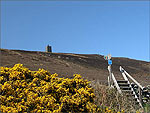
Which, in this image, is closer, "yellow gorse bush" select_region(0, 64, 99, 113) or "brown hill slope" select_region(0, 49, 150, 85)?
"yellow gorse bush" select_region(0, 64, 99, 113)

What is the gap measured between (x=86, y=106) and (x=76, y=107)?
300 mm

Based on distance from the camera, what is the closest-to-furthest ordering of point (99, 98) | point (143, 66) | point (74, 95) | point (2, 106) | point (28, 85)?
point (2, 106) < point (74, 95) < point (28, 85) < point (99, 98) < point (143, 66)

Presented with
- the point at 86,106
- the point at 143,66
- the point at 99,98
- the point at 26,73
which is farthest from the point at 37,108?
the point at 143,66

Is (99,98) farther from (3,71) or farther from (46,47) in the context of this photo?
(46,47)

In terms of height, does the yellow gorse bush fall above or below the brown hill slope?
below

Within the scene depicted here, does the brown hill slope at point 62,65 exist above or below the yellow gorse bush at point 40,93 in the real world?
above

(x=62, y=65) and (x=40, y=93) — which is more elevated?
(x=62, y=65)

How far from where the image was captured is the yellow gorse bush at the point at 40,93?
23.1ft

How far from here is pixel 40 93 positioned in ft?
25.3

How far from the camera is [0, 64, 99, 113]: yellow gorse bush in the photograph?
7051 mm

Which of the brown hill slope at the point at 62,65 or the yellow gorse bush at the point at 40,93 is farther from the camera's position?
the brown hill slope at the point at 62,65

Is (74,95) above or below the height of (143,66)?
below

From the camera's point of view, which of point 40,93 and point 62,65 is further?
point 62,65

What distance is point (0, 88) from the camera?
7.70 m
